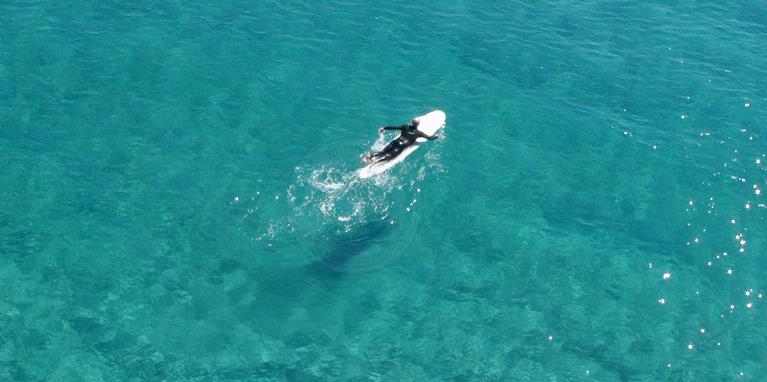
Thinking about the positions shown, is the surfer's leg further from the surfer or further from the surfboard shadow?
the surfboard shadow

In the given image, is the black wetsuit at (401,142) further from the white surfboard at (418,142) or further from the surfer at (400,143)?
the white surfboard at (418,142)

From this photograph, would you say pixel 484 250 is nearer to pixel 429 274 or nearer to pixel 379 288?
pixel 429 274

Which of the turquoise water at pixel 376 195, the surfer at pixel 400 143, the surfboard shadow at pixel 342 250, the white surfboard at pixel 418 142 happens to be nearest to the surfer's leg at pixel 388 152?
the surfer at pixel 400 143

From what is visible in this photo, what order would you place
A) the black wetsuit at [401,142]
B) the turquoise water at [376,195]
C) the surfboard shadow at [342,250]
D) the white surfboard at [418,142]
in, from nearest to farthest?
the turquoise water at [376,195] → the surfboard shadow at [342,250] → the black wetsuit at [401,142] → the white surfboard at [418,142]

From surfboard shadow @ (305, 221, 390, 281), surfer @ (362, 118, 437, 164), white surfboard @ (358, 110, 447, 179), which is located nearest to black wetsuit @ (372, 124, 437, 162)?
surfer @ (362, 118, 437, 164)

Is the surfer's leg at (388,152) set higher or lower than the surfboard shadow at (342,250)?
higher

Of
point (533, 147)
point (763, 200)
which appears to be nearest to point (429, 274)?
point (533, 147)

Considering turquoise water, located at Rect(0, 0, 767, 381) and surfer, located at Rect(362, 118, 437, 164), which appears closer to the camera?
turquoise water, located at Rect(0, 0, 767, 381)
